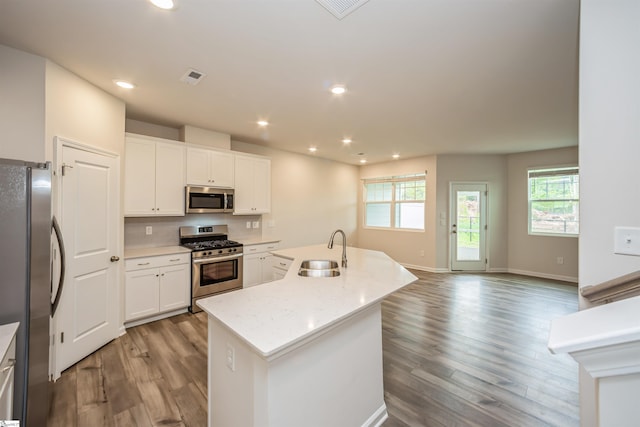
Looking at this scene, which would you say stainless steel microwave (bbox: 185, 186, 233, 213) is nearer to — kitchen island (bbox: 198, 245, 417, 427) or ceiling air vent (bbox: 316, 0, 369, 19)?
kitchen island (bbox: 198, 245, 417, 427)

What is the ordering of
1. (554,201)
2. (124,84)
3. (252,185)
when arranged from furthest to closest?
(554,201) → (252,185) → (124,84)

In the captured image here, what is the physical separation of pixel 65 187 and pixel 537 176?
7.44 meters

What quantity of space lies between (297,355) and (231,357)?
0.36 metres

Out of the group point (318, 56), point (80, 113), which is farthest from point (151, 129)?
point (318, 56)

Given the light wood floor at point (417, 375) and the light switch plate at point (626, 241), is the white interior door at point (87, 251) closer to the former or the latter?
the light wood floor at point (417, 375)

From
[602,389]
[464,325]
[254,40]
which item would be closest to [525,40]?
[254,40]

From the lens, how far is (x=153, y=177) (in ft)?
11.3

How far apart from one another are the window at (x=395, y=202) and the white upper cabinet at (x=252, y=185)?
3348 millimetres

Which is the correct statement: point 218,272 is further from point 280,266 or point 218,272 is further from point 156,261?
point 280,266

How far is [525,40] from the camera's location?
1.92 meters

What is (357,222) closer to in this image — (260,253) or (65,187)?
(260,253)

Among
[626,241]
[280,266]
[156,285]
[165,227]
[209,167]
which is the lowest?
[156,285]

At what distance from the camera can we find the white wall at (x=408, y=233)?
19.8 feet

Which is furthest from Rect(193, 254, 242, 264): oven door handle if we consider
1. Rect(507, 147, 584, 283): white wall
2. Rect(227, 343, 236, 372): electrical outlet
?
Rect(507, 147, 584, 283): white wall
